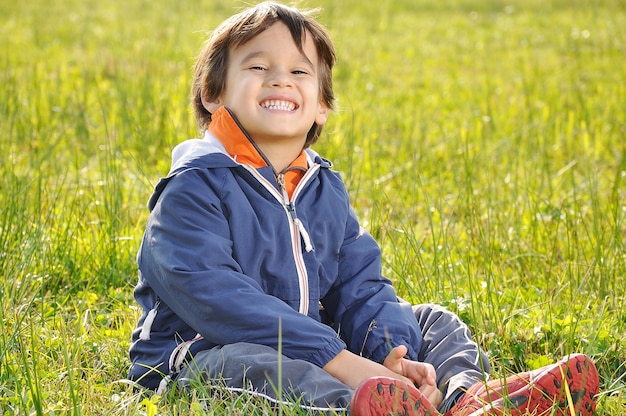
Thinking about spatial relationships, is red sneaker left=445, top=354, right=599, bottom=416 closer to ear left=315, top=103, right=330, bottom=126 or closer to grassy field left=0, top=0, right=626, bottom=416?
grassy field left=0, top=0, right=626, bottom=416

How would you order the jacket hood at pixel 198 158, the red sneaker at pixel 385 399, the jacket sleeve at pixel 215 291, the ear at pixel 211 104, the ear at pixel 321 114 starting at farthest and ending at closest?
the ear at pixel 321 114 → the ear at pixel 211 104 → the jacket hood at pixel 198 158 → the jacket sleeve at pixel 215 291 → the red sneaker at pixel 385 399

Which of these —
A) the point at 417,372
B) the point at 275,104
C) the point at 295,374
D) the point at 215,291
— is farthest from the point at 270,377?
the point at 275,104

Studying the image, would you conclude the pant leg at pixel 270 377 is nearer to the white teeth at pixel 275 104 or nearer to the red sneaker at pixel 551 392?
the red sneaker at pixel 551 392

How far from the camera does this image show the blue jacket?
2.63 m

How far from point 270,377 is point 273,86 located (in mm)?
956

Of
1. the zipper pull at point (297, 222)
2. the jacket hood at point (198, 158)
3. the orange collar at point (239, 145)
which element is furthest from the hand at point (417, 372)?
the jacket hood at point (198, 158)

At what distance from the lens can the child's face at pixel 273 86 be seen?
2.93 meters

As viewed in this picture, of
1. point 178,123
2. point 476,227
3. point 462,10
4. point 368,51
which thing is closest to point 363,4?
point 462,10

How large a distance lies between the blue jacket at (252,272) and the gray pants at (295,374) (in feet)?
0.24

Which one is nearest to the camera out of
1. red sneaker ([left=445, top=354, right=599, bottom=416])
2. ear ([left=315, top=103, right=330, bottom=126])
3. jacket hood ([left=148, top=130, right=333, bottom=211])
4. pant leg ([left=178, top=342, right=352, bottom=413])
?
red sneaker ([left=445, top=354, right=599, bottom=416])

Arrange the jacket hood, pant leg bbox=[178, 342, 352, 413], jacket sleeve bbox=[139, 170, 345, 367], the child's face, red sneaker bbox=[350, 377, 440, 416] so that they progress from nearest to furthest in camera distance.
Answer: red sneaker bbox=[350, 377, 440, 416], pant leg bbox=[178, 342, 352, 413], jacket sleeve bbox=[139, 170, 345, 367], the jacket hood, the child's face

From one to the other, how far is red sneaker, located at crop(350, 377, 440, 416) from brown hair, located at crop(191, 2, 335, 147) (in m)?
1.22

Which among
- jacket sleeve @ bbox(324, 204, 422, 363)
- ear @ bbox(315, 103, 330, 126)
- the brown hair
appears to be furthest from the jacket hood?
jacket sleeve @ bbox(324, 204, 422, 363)

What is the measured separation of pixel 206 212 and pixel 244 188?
0.63 feet
